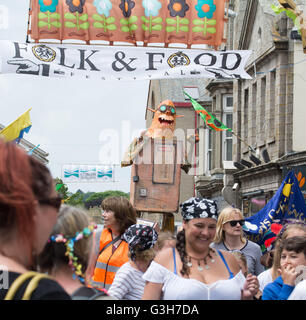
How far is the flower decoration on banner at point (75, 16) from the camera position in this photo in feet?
35.7

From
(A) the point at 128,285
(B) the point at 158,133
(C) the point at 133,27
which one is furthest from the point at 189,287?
(C) the point at 133,27

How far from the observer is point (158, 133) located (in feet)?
34.8

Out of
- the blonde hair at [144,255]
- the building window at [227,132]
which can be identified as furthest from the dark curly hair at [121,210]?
the building window at [227,132]

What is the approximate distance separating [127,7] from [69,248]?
8657mm

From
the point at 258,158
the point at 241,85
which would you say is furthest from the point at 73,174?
the point at 258,158

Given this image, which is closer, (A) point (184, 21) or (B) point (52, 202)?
(B) point (52, 202)

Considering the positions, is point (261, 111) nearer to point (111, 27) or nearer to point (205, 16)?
point (205, 16)

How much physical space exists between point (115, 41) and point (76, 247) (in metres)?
8.49

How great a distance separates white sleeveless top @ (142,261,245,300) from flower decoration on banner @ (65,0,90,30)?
751 cm

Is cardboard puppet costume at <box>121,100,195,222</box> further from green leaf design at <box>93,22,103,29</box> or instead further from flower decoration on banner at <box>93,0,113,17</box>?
flower decoration on banner at <box>93,0,113,17</box>

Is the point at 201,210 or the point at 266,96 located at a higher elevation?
the point at 266,96

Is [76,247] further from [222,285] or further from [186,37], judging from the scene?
[186,37]

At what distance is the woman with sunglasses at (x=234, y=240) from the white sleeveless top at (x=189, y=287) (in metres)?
2.30
